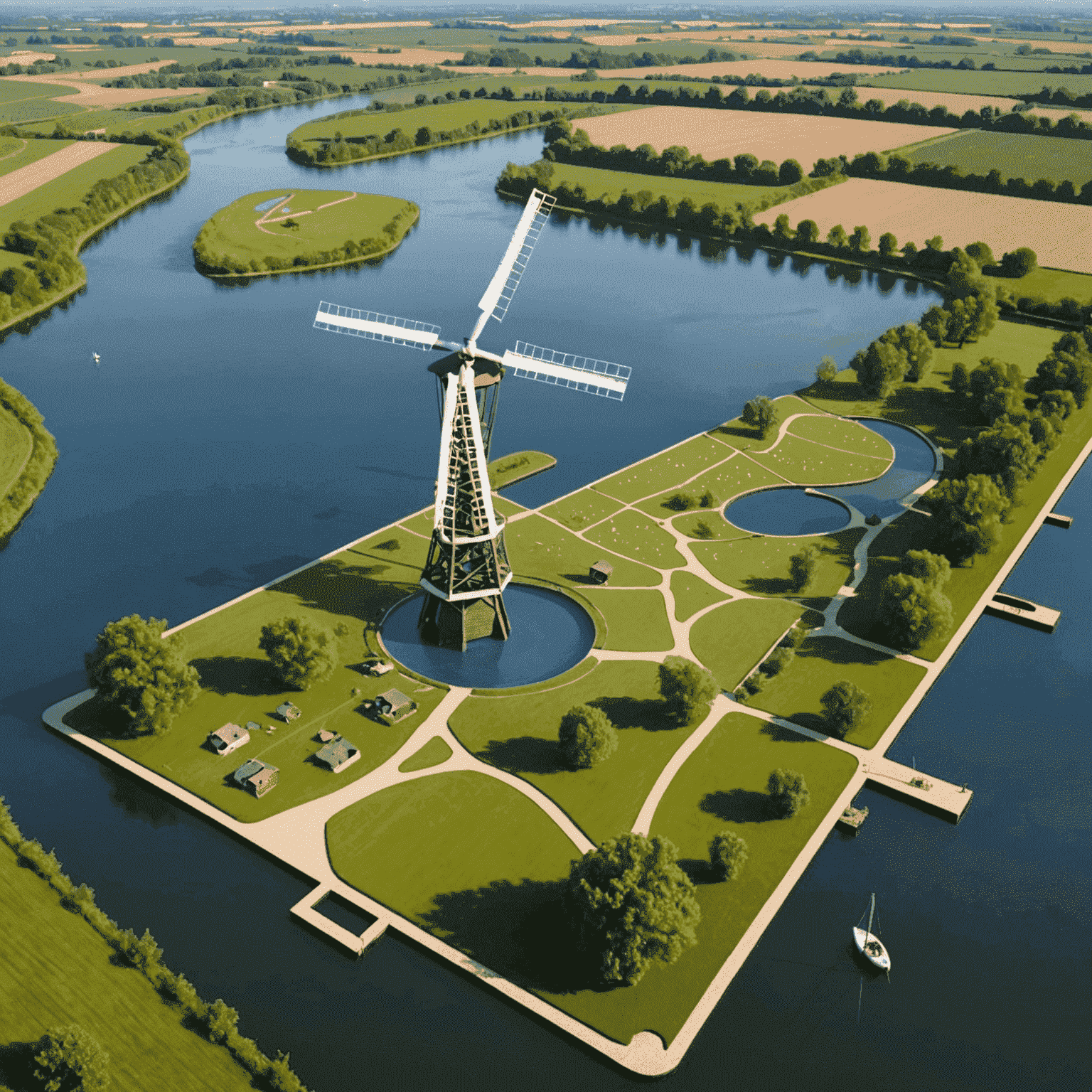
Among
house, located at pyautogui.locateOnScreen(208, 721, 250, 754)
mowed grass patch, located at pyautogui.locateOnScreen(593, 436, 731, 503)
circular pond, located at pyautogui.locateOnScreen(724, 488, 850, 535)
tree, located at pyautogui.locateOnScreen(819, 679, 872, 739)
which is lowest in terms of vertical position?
house, located at pyautogui.locateOnScreen(208, 721, 250, 754)

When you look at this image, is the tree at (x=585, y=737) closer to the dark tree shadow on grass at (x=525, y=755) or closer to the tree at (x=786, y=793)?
the dark tree shadow on grass at (x=525, y=755)

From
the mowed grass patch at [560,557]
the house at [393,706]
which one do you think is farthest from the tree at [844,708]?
the house at [393,706]

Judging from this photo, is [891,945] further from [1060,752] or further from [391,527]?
[391,527]

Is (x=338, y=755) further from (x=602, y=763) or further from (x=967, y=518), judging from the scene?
(x=967, y=518)

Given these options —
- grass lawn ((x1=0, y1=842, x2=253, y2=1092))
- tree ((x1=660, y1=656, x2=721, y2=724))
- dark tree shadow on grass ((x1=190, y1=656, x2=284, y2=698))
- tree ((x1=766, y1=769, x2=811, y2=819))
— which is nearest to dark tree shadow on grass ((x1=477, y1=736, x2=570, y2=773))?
tree ((x1=660, y1=656, x2=721, y2=724))

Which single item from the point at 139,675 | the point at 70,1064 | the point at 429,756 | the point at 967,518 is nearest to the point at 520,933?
the point at 429,756

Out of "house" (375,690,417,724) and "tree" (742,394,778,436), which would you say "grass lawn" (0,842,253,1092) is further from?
"tree" (742,394,778,436)
